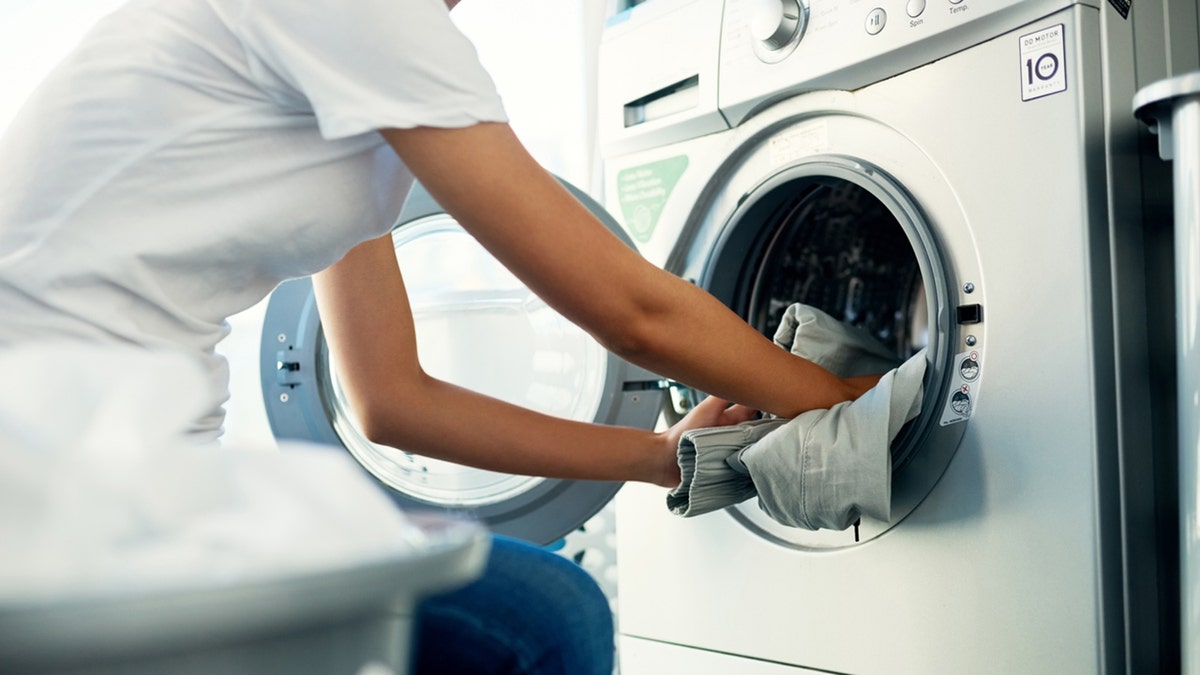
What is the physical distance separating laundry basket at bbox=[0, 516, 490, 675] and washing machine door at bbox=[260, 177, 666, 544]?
2.75 ft

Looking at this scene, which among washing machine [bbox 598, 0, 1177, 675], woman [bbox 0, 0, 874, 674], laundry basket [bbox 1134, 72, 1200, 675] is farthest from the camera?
washing machine [bbox 598, 0, 1177, 675]

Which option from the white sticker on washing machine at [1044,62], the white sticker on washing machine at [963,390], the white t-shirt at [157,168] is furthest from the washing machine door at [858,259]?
the white t-shirt at [157,168]

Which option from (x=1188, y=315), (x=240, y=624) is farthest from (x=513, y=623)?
(x=1188, y=315)

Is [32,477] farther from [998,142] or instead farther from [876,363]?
[876,363]

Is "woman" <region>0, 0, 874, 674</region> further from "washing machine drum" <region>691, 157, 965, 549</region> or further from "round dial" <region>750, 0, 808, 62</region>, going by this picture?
"round dial" <region>750, 0, 808, 62</region>

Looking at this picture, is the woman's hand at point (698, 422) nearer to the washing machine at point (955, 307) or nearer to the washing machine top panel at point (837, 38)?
the washing machine at point (955, 307)

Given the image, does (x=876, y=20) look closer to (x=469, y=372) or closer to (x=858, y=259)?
(x=858, y=259)

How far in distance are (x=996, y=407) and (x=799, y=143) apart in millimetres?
402

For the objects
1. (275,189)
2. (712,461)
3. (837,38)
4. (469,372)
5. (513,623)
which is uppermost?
(837,38)

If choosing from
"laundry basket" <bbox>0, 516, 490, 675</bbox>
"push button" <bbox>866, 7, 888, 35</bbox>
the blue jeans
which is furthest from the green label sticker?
"laundry basket" <bbox>0, 516, 490, 675</bbox>

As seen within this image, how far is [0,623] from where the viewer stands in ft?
0.96

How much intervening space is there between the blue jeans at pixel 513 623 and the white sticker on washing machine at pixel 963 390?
45cm

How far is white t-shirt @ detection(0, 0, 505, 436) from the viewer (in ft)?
2.37

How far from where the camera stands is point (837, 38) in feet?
3.73
